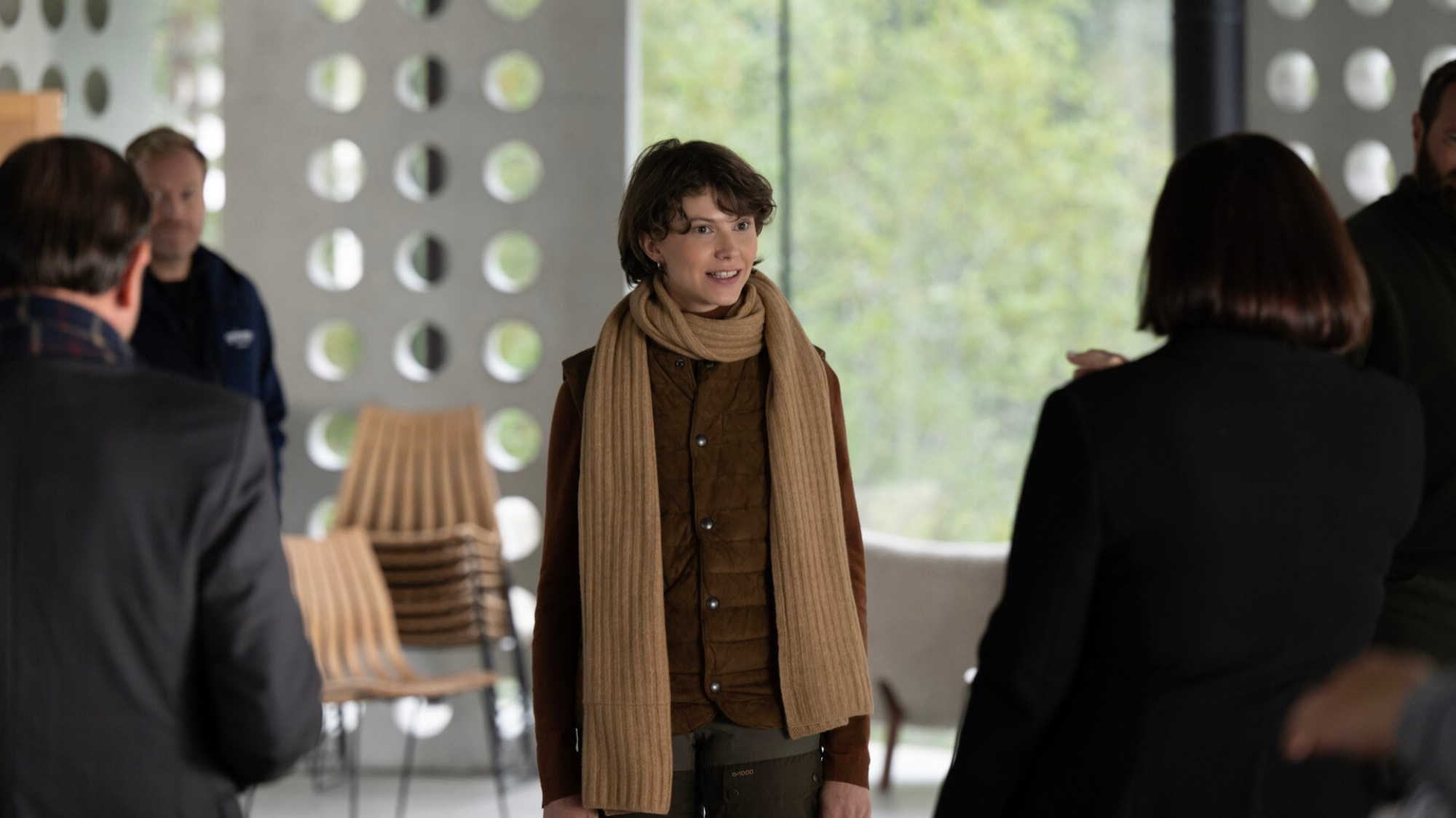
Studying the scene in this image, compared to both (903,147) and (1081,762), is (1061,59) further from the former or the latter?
(1081,762)

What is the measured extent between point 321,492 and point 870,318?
7.18 feet

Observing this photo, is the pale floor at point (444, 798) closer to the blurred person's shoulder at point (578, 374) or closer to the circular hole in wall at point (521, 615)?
the circular hole in wall at point (521, 615)

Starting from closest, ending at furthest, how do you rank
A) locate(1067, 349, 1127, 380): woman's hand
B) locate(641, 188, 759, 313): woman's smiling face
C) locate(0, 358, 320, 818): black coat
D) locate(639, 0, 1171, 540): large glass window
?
locate(0, 358, 320, 818): black coat
locate(1067, 349, 1127, 380): woman's hand
locate(641, 188, 759, 313): woman's smiling face
locate(639, 0, 1171, 540): large glass window

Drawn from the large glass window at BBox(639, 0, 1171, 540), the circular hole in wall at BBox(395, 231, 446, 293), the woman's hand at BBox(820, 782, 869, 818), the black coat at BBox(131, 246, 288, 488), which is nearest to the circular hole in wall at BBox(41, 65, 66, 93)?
the circular hole in wall at BBox(395, 231, 446, 293)

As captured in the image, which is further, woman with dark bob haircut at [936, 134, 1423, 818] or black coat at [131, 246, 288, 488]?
black coat at [131, 246, 288, 488]

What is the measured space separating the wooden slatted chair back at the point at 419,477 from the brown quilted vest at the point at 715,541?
2610 millimetres

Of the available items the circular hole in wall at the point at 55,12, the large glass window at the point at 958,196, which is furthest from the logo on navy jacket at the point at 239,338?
the large glass window at the point at 958,196

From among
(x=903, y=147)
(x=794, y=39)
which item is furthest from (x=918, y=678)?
(x=794, y=39)

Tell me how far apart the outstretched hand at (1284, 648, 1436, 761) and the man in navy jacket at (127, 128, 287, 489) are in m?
2.42

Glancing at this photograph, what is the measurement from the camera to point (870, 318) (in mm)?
5402

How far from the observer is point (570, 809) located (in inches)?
75.7

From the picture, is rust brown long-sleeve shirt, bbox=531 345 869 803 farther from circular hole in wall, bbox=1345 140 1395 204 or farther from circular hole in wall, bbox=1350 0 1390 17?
circular hole in wall, bbox=1350 0 1390 17

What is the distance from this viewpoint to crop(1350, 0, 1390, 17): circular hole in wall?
4.40 metres

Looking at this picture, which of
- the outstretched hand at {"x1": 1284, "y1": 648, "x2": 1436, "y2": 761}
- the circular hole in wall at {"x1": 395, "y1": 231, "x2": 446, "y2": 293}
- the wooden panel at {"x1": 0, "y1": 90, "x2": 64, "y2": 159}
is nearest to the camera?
the outstretched hand at {"x1": 1284, "y1": 648, "x2": 1436, "y2": 761}
